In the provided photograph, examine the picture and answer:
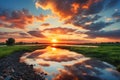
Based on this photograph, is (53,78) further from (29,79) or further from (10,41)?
(10,41)

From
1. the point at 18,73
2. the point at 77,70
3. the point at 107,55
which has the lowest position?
the point at 77,70

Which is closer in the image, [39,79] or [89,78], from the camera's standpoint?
[39,79]

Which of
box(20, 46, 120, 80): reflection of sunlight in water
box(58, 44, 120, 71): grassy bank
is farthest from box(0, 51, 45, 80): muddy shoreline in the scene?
box(58, 44, 120, 71): grassy bank

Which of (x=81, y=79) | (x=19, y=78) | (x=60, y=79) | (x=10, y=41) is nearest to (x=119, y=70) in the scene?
(x=81, y=79)

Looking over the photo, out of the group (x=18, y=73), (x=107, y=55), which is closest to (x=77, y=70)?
(x=18, y=73)

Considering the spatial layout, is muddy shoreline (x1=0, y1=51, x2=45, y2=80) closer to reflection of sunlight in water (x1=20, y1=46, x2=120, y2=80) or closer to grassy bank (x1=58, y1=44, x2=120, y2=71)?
Result: reflection of sunlight in water (x1=20, y1=46, x2=120, y2=80)

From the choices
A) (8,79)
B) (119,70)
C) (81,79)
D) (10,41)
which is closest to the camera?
(8,79)

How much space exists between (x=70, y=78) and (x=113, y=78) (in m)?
5.80

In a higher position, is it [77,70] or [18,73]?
[18,73]

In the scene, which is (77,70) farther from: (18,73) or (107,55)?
(107,55)

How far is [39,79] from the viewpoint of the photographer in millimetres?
23219

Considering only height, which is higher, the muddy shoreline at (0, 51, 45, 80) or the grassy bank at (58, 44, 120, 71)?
the grassy bank at (58, 44, 120, 71)

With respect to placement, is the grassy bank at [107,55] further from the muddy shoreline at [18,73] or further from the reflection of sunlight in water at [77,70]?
the muddy shoreline at [18,73]

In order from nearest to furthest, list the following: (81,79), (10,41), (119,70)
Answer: (81,79)
(119,70)
(10,41)
